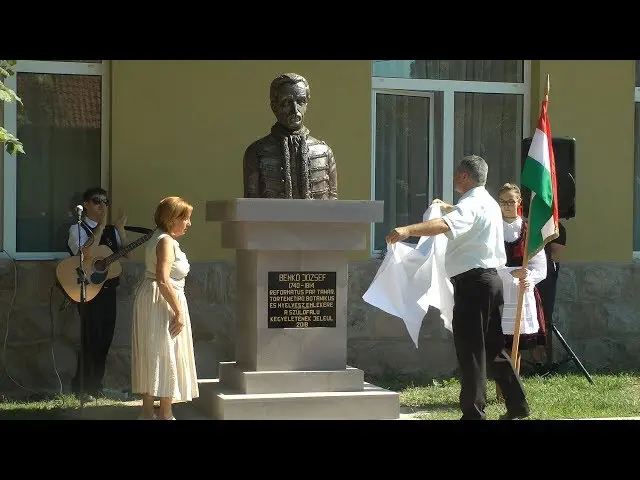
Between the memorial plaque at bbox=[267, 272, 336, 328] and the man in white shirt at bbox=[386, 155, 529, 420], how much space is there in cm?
92

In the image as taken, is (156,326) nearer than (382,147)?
Yes

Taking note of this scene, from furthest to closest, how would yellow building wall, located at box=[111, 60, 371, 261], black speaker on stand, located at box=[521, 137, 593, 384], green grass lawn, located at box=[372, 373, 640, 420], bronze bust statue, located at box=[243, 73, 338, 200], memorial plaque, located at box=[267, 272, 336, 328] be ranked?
yellow building wall, located at box=[111, 60, 371, 261] < black speaker on stand, located at box=[521, 137, 593, 384] < green grass lawn, located at box=[372, 373, 640, 420] < bronze bust statue, located at box=[243, 73, 338, 200] < memorial plaque, located at box=[267, 272, 336, 328]

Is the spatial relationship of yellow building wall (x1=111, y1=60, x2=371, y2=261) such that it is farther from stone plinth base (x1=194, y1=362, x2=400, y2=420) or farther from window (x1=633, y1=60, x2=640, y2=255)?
window (x1=633, y1=60, x2=640, y2=255)

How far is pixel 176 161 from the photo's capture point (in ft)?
35.9

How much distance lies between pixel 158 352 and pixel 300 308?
3.81 feet

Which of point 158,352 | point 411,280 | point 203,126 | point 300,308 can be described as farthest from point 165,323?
point 203,126

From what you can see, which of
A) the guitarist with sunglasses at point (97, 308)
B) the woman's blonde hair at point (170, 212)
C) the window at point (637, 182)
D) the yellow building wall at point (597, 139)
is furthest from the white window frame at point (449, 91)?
the woman's blonde hair at point (170, 212)

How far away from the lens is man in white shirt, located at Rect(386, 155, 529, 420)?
832cm

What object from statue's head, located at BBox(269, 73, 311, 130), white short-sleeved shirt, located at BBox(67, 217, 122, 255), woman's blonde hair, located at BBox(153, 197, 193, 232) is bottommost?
white short-sleeved shirt, located at BBox(67, 217, 122, 255)

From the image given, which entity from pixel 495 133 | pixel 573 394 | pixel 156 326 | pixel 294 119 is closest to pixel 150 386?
pixel 156 326

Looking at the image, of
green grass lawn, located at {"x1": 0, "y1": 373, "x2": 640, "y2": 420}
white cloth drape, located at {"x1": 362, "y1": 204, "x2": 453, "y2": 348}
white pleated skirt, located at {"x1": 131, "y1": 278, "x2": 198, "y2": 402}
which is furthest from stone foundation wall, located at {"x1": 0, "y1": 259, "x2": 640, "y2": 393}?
white pleated skirt, located at {"x1": 131, "y1": 278, "x2": 198, "y2": 402}

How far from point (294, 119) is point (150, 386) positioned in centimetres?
230

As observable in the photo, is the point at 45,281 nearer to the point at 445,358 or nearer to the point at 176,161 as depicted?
the point at 176,161

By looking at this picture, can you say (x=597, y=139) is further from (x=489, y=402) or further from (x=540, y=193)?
(x=489, y=402)
